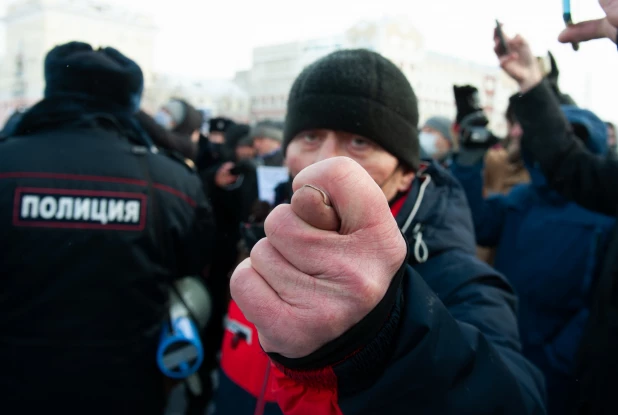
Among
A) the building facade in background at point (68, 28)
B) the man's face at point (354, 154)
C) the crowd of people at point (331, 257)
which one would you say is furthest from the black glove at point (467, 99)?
the building facade in background at point (68, 28)

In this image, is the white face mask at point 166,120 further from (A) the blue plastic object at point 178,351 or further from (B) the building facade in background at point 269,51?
(A) the blue plastic object at point 178,351

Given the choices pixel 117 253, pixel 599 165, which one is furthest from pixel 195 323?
pixel 599 165

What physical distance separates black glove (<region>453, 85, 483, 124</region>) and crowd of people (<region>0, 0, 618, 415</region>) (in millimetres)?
14

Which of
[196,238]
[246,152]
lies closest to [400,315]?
[196,238]

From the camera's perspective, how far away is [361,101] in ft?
4.03

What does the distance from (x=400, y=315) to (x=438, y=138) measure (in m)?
3.07

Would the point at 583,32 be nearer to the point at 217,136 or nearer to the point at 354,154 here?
the point at 354,154

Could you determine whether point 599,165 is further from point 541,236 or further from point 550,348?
point 550,348

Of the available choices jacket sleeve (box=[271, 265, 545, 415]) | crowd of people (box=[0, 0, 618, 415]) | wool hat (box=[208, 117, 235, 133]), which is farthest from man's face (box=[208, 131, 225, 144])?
jacket sleeve (box=[271, 265, 545, 415])

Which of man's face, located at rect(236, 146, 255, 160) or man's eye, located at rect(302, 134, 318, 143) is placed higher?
man's eye, located at rect(302, 134, 318, 143)

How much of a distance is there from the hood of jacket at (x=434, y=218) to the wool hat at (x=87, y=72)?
4.60 feet

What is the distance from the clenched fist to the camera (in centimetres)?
54

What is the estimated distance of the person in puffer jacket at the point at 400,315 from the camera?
2.20 ft

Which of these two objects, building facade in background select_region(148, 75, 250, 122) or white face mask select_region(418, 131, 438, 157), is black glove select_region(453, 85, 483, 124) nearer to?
white face mask select_region(418, 131, 438, 157)
